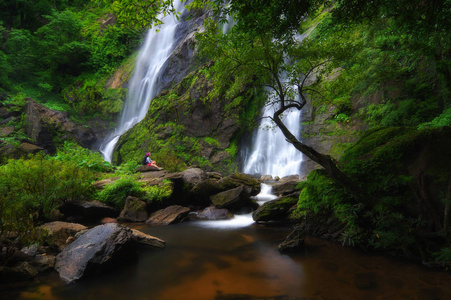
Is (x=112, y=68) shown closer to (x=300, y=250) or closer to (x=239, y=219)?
(x=239, y=219)

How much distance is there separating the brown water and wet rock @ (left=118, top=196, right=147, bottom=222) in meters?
3.00

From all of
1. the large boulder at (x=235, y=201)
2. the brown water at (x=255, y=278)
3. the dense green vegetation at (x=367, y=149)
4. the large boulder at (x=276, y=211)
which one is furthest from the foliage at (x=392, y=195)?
the large boulder at (x=235, y=201)

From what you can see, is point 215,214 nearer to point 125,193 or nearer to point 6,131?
point 125,193

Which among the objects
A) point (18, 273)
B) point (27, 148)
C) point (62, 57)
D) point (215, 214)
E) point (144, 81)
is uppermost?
point (62, 57)

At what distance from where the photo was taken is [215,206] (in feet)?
30.1

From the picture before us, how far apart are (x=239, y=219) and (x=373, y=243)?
437cm

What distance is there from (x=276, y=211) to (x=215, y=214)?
90.4 inches

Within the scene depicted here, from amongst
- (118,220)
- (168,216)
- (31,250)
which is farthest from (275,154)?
(31,250)

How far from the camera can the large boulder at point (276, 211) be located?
7508 mm

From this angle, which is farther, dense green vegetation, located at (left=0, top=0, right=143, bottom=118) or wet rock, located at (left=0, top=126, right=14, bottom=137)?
dense green vegetation, located at (left=0, top=0, right=143, bottom=118)

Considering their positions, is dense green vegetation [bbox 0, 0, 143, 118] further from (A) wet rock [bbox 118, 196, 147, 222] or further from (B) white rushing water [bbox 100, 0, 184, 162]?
(A) wet rock [bbox 118, 196, 147, 222]

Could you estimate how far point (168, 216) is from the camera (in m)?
8.10

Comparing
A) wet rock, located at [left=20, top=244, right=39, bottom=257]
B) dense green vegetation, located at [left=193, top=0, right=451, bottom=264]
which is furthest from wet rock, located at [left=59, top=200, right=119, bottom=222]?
dense green vegetation, located at [left=193, top=0, right=451, bottom=264]

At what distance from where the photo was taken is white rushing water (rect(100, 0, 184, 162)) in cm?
2373
